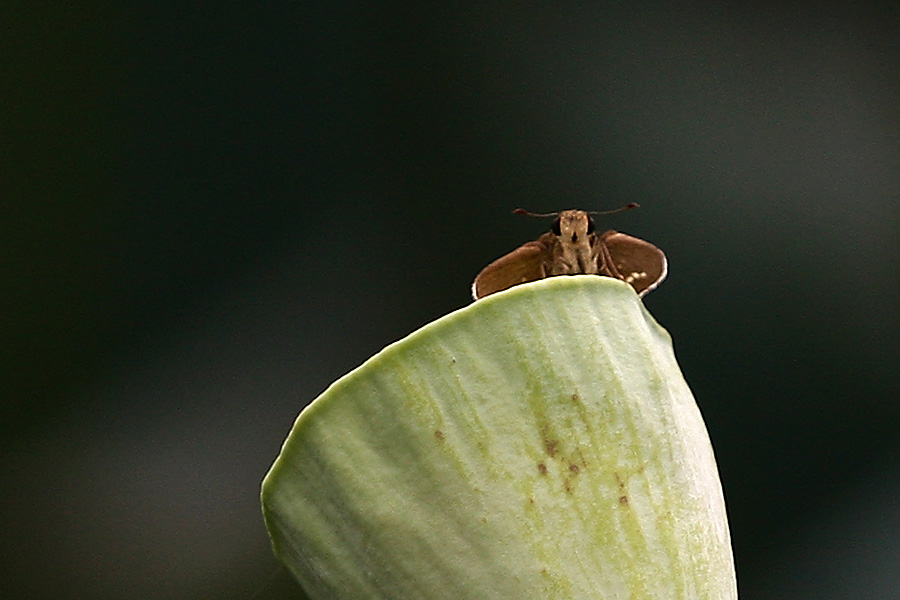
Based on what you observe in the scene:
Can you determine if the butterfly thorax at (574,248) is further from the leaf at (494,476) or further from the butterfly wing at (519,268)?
the leaf at (494,476)

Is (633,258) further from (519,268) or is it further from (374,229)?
(374,229)

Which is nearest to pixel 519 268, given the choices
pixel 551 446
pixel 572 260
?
pixel 572 260

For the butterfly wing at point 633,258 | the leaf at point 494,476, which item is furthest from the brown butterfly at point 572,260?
the leaf at point 494,476

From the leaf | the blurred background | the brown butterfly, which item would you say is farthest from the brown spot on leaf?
the blurred background

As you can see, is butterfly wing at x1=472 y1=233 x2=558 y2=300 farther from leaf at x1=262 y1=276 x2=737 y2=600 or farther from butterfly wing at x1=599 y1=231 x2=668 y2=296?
leaf at x1=262 y1=276 x2=737 y2=600

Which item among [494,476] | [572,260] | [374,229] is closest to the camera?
[494,476]

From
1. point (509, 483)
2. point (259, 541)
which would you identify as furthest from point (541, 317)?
point (259, 541)
